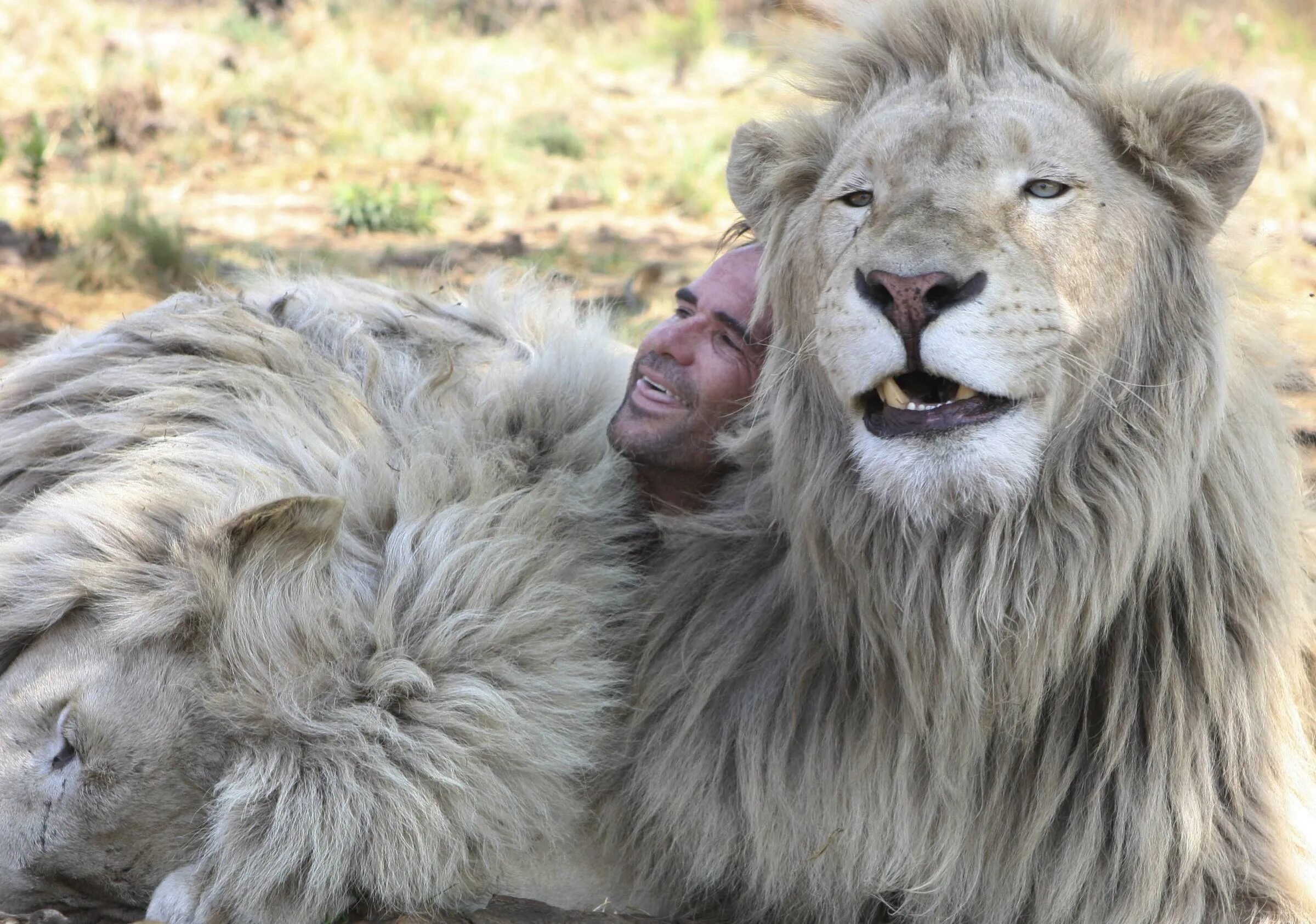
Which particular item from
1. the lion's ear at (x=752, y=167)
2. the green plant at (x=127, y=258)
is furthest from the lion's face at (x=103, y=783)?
the green plant at (x=127, y=258)

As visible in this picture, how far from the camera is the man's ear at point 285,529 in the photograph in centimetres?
322

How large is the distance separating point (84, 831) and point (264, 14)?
1401 cm

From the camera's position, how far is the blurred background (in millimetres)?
7727

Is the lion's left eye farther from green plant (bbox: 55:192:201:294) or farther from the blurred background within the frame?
green plant (bbox: 55:192:201:294)

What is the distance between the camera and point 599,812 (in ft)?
11.4

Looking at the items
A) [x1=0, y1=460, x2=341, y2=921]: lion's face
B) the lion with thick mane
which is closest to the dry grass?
[x1=0, y1=460, x2=341, y2=921]: lion's face

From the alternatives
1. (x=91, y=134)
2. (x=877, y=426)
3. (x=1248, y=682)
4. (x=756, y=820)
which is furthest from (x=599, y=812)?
(x=91, y=134)

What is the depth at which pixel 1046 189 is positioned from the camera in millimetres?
2785

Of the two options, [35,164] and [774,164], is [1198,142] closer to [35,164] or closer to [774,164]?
[774,164]

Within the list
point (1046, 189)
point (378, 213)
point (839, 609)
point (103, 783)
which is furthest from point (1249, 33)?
point (103, 783)

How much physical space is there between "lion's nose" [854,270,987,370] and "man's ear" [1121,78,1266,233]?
1.82 feet

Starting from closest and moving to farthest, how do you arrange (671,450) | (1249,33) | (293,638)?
(293,638)
(671,450)
(1249,33)

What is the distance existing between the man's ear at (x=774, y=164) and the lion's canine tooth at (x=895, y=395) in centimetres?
69

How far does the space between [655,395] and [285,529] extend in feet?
3.64
